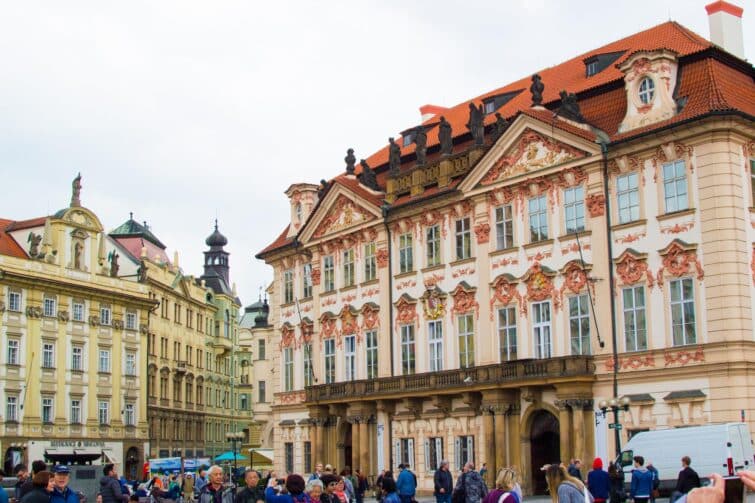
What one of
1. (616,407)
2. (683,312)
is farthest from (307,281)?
(616,407)

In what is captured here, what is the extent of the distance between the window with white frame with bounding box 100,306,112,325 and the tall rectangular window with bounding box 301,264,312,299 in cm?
2674

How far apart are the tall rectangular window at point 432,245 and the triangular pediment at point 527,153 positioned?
281 cm

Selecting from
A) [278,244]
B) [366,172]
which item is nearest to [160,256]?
[278,244]

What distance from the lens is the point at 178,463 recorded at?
71.2 metres

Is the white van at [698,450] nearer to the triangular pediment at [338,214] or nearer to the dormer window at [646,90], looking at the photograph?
the dormer window at [646,90]

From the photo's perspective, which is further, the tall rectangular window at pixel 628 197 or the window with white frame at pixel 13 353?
the window with white frame at pixel 13 353

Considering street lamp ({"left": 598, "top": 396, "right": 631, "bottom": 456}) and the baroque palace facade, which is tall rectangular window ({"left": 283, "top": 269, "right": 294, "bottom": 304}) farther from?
street lamp ({"left": 598, "top": 396, "right": 631, "bottom": 456})

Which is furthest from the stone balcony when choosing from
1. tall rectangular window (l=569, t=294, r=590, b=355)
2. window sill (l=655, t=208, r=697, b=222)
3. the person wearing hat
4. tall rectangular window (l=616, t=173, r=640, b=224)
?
the person wearing hat

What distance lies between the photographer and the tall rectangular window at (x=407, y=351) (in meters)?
46.9

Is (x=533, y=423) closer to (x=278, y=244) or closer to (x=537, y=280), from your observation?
(x=537, y=280)

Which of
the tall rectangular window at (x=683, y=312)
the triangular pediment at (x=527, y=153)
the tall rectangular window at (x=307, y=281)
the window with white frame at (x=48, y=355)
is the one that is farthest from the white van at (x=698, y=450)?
the window with white frame at (x=48, y=355)

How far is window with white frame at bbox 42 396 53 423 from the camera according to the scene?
233 ft

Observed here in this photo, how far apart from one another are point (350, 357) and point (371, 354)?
169cm

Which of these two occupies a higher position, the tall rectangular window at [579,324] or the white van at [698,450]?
the tall rectangular window at [579,324]
